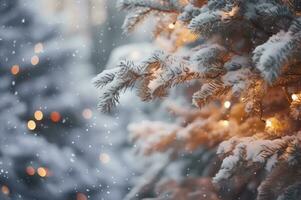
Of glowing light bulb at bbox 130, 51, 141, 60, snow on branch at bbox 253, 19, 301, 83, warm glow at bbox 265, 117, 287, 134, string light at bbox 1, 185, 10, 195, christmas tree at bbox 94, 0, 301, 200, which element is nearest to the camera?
snow on branch at bbox 253, 19, 301, 83

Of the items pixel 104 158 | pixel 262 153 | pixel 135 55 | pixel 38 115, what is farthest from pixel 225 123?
pixel 38 115

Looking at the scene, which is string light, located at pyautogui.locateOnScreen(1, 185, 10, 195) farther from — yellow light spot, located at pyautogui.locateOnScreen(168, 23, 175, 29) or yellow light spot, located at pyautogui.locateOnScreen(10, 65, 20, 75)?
yellow light spot, located at pyautogui.locateOnScreen(168, 23, 175, 29)

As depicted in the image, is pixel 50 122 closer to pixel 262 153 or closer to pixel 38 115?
pixel 38 115

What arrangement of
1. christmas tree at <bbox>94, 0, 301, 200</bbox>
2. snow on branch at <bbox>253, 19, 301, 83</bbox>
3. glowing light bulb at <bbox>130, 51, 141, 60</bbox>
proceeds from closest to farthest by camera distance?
snow on branch at <bbox>253, 19, 301, 83</bbox> < christmas tree at <bbox>94, 0, 301, 200</bbox> < glowing light bulb at <bbox>130, 51, 141, 60</bbox>

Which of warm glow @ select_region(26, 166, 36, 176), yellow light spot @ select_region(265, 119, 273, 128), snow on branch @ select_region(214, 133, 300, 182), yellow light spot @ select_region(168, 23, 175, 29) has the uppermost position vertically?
warm glow @ select_region(26, 166, 36, 176)

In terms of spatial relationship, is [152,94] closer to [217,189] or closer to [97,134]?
[217,189]

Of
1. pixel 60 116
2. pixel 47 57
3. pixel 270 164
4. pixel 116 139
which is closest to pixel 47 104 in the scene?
pixel 60 116

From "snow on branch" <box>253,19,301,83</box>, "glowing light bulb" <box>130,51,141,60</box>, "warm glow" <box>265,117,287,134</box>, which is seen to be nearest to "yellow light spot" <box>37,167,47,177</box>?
"glowing light bulb" <box>130,51,141,60</box>

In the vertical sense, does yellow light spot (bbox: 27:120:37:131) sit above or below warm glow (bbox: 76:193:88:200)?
above

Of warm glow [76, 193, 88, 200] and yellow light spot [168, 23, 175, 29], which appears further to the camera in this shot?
warm glow [76, 193, 88, 200]
